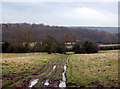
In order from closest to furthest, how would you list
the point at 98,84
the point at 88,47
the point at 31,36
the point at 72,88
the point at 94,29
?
the point at 72,88
the point at 98,84
the point at 31,36
the point at 88,47
the point at 94,29

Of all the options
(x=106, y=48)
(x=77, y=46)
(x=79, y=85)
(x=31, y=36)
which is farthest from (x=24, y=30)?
(x=79, y=85)

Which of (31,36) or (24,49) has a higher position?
(31,36)

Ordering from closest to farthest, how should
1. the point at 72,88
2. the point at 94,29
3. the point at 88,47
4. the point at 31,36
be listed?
the point at 72,88 < the point at 31,36 < the point at 88,47 < the point at 94,29

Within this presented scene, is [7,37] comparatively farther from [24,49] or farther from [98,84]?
[98,84]

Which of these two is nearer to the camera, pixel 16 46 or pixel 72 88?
pixel 72 88

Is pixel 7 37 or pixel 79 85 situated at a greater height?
pixel 7 37

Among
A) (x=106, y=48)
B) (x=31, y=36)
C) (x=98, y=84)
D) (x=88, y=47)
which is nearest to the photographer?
(x=98, y=84)

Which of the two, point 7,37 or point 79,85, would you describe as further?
point 7,37

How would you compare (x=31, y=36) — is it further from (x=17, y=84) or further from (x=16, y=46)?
(x=17, y=84)

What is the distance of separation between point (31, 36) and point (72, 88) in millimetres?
39931

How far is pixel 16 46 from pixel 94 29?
302 ft

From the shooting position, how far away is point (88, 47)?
50.2 meters

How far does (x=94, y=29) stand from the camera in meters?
124

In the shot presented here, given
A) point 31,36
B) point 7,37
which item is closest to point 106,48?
point 31,36
